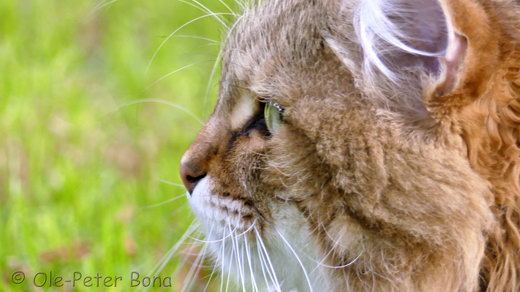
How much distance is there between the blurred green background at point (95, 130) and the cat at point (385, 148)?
2.26ft

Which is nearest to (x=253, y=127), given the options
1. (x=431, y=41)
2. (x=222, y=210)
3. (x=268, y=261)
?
(x=222, y=210)

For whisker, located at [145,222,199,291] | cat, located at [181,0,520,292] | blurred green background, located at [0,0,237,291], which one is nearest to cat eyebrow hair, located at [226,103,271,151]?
cat, located at [181,0,520,292]

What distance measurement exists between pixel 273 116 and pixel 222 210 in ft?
0.94

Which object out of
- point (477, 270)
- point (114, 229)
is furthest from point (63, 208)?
point (477, 270)

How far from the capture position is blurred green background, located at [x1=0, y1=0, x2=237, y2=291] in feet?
9.51

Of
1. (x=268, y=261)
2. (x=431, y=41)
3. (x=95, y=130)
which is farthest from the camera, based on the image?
(x=95, y=130)

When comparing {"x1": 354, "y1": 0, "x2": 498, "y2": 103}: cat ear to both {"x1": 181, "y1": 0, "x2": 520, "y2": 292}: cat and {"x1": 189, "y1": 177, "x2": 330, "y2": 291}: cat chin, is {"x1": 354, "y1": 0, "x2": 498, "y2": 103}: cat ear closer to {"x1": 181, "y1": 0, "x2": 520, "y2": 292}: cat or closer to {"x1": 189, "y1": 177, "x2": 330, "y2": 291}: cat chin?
{"x1": 181, "y1": 0, "x2": 520, "y2": 292}: cat

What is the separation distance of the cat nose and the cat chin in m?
0.03

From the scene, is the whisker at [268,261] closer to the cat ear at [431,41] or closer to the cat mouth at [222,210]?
the cat mouth at [222,210]

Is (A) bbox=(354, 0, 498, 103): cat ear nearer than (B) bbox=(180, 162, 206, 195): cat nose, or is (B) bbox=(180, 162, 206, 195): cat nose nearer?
(A) bbox=(354, 0, 498, 103): cat ear

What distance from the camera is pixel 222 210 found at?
6.94 ft

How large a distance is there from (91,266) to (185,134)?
4.29 ft

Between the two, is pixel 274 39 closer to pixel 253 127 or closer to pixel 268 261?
pixel 253 127

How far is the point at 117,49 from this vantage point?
468 centimetres
